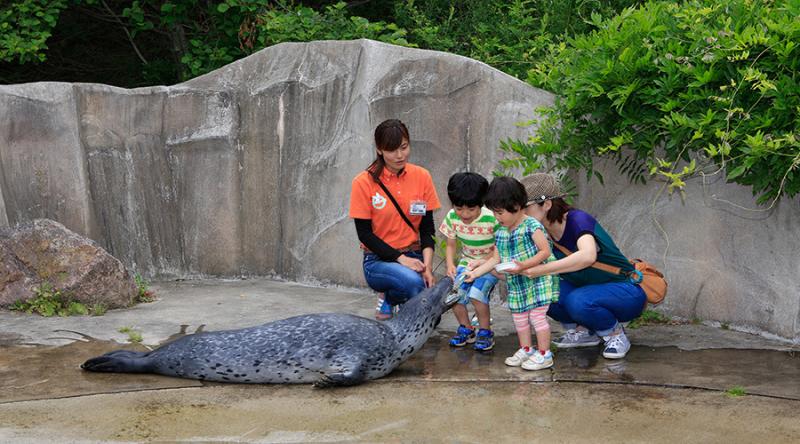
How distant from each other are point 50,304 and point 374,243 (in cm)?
244

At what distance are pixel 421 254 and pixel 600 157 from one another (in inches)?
55.2

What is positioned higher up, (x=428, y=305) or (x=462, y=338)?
(x=428, y=305)

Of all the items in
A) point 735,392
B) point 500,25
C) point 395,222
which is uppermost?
point 500,25

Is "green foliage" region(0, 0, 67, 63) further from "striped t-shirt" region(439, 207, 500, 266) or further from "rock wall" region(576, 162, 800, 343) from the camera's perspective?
"rock wall" region(576, 162, 800, 343)

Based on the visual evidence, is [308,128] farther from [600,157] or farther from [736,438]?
[736,438]

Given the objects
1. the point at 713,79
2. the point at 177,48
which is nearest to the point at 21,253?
the point at 177,48

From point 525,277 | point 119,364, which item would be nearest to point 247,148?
point 119,364

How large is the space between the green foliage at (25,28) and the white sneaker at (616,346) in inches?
228

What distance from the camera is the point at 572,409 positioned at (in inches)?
187

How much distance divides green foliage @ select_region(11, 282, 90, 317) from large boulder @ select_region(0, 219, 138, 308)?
0.10 ft

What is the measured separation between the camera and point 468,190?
18.5 ft

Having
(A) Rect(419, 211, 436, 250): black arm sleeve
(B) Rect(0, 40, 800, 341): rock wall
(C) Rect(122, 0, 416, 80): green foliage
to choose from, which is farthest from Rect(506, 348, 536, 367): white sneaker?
(C) Rect(122, 0, 416, 80): green foliage

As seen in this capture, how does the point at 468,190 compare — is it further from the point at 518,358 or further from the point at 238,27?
the point at 238,27

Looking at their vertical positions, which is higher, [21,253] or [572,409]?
[21,253]
